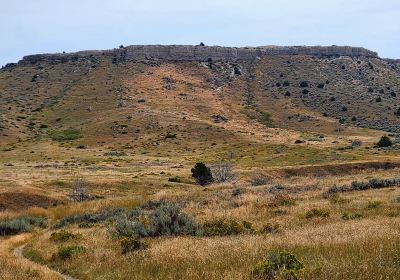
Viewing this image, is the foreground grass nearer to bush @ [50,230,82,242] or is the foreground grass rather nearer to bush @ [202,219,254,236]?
bush @ [202,219,254,236]

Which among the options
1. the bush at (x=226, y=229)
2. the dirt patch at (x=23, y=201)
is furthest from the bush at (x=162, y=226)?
the dirt patch at (x=23, y=201)

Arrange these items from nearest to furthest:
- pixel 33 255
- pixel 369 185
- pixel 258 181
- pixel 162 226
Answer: pixel 33 255 → pixel 162 226 → pixel 369 185 → pixel 258 181

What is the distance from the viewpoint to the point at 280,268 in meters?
10.3

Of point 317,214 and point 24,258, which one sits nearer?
point 24,258

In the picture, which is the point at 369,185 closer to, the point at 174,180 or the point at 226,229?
the point at 226,229

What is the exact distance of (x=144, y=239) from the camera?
17.8 m

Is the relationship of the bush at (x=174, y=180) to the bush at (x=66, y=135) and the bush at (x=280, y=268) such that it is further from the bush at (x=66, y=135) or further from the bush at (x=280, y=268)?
the bush at (x=66, y=135)

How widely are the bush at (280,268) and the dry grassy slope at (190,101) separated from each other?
76925 mm

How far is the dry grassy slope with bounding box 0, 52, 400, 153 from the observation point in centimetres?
9812

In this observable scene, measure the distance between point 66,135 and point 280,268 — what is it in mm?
91527

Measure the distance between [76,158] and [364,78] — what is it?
91316 millimetres

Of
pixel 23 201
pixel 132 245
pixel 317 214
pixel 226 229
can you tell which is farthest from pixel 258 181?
pixel 132 245

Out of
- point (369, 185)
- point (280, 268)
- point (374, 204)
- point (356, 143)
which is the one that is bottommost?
point (356, 143)

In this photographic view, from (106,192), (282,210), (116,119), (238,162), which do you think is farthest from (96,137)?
(282,210)
